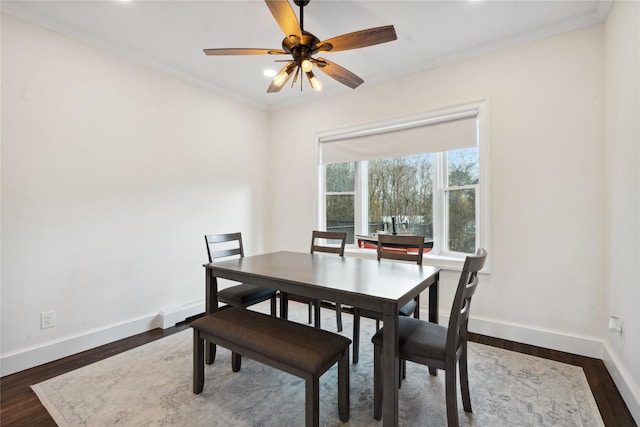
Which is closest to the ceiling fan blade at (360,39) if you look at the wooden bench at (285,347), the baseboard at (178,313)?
the wooden bench at (285,347)

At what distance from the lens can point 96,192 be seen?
8.68ft

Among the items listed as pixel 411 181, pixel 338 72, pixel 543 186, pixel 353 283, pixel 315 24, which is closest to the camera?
pixel 353 283

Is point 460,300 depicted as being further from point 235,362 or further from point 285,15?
point 285,15

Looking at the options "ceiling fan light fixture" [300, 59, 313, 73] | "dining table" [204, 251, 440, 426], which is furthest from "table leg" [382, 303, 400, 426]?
"ceiling fan light fixture" [300, 59, 313, 73]

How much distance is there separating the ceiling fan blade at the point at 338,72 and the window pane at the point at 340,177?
1.53m

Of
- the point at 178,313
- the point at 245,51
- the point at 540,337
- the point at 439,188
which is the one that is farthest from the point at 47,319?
the point at 540,337

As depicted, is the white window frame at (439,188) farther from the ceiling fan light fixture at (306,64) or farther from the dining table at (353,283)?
the ceiling fan light fixture at (306,64)

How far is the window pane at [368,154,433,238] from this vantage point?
335cm

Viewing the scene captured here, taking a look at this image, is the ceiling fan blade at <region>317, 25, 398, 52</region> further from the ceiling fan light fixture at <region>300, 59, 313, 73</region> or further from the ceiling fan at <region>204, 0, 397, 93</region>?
the ceiling fan light fixture at <region>300, 59, 313, 73</region>

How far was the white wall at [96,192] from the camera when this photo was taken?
7.32 feet

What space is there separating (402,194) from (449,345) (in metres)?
2.25

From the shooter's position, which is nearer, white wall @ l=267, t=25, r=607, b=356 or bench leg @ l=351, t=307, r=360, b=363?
bench leg @ l=351, t=307, r=360, b=363

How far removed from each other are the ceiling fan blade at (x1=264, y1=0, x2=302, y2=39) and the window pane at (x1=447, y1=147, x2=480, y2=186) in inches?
81.7

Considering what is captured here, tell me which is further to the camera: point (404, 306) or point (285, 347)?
point (404, 306)
